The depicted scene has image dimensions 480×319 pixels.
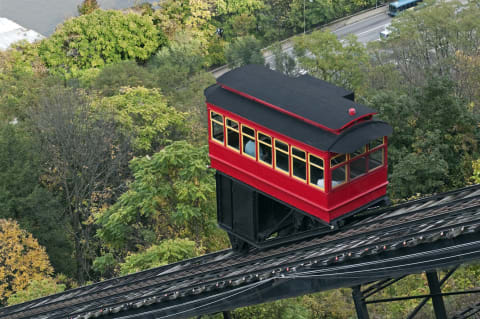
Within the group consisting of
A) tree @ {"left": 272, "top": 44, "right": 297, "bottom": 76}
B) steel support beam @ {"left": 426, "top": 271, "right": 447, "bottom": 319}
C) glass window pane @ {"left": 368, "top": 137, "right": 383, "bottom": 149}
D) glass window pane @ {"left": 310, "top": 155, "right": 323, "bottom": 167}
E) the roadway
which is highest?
glass window pane @ {"left": 310, "top": 155, "right": 323, "bottom": 167}

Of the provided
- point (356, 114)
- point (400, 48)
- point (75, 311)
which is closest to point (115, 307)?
point (75, 311)

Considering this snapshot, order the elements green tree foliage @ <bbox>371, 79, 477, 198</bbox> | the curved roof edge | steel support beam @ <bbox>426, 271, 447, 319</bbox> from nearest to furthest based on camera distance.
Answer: steel support beam @ <bbox>426, 271, 447, 319</bbox> → the curved roof edge → green tree foliage @ <bbox>371, 79, 477, 198</bbox>

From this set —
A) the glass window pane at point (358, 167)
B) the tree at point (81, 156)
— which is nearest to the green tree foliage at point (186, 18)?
the tree at point (81, 156)

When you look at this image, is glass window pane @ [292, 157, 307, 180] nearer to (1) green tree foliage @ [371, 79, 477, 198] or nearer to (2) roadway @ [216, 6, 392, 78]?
(1) green tree foliage @ [371, 79, 477, 198]

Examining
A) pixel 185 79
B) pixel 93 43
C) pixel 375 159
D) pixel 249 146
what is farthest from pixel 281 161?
pixel 93 43

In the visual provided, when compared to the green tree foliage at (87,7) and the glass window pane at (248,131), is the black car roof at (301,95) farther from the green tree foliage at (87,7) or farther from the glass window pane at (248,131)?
the green tree foliage at (87,7)

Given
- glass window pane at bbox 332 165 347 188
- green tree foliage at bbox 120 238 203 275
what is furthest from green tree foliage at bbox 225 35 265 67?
glass window pane at bbox 332 165 347 188
